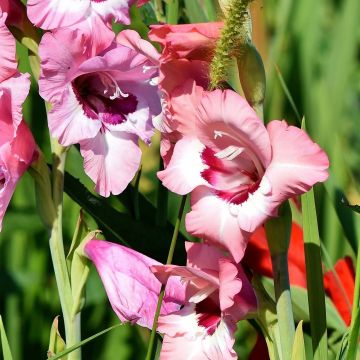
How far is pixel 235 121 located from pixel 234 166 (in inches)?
2.8

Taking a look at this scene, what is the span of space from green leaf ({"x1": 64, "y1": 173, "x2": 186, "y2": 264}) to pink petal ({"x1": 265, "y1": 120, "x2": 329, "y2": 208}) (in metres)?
0.29

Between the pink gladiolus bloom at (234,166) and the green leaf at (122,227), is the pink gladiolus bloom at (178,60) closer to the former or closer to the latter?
the pink gladiolus bloom at (234,166)

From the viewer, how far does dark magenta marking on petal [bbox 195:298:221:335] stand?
2.84 ft

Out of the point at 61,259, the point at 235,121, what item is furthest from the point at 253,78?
the point at 61,259

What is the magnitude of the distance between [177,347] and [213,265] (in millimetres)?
79

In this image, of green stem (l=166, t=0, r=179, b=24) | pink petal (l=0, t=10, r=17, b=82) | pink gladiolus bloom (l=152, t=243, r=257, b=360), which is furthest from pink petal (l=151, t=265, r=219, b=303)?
green stem (l=166, t=0, r=179, b=24)

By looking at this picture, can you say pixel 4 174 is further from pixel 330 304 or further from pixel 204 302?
pixel 330 304

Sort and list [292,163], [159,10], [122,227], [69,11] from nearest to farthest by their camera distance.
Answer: [292,163]
[69,11]
[122,227]
[159,10]

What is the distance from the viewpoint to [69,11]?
865 mm

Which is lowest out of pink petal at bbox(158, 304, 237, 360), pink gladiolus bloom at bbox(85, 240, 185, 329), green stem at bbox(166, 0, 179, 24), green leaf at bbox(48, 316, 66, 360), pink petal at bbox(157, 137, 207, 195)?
green leaf at bbox(48, 316, 66, 360)

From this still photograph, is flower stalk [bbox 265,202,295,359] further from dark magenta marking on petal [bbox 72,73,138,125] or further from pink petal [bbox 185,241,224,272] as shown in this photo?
dark magenta marking on petal [bbox 72,73,138,125]

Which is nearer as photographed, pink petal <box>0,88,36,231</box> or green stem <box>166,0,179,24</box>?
pink petal <box>0,88,36,231</box>

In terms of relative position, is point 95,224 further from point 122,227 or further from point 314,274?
point 314,274

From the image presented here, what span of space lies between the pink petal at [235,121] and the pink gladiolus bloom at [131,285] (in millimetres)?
145
